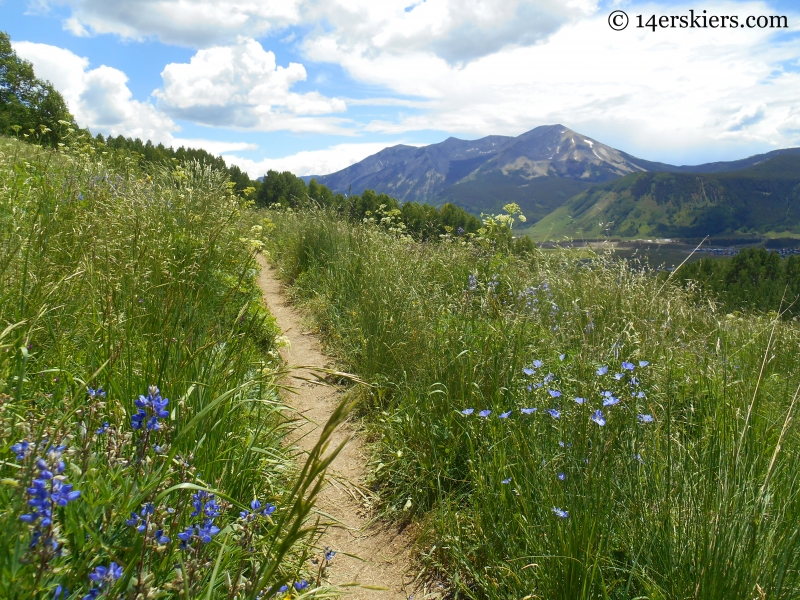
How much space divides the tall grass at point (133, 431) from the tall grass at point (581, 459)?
36.4 inches

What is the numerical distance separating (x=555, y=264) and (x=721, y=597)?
5.54 meters

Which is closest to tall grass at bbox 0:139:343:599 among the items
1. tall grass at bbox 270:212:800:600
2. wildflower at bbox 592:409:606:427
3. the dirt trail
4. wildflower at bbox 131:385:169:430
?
wildflower at bbox 131:385:169:430

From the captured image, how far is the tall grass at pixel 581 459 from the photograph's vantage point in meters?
1.91

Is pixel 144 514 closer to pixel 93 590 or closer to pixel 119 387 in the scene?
pixel 93 590

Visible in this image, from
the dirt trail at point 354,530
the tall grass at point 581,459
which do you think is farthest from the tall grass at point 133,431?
the tall grass at point 581,459

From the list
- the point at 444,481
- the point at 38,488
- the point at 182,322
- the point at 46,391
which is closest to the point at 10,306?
the point at 46,391

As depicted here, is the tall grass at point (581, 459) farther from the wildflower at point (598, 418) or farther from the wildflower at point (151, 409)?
the wildflower at point (151, 409)

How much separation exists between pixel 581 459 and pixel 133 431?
1.76 meters

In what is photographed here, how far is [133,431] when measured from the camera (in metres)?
1.76

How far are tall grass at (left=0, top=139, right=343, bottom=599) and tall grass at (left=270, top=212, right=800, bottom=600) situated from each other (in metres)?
0.93

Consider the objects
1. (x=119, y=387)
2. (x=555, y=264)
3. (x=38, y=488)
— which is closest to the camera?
(x=38, y=488)

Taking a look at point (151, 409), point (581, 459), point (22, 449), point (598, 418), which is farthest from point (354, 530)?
point (22, 449)

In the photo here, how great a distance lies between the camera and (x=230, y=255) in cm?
541

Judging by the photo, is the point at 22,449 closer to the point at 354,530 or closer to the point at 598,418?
the point at 598,418
